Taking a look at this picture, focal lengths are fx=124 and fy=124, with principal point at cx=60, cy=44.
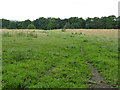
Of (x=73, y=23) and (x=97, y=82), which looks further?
(x=73, y=23)

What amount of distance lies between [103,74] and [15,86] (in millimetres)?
6099

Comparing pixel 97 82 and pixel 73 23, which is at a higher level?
pixel 73 23

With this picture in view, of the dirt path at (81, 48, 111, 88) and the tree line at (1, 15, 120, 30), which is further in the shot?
the tree line at (1, 15, 120, 30)

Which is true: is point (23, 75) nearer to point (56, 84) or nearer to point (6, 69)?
point (6, 69)

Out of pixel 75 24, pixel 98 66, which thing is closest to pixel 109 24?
pixel 75 24

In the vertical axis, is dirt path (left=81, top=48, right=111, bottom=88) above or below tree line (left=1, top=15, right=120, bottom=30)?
below

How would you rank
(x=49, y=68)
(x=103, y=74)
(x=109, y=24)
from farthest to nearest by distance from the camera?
(x=109, y=24) → (x=49, y=68) → (x=103, y=74)

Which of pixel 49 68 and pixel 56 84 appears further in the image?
pixel 49 68

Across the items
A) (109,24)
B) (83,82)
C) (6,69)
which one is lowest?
(83,82)

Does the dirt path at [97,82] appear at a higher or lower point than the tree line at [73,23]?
lower

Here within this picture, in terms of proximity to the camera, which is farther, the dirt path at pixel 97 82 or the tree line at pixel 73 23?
the tree line at pixel 73 23

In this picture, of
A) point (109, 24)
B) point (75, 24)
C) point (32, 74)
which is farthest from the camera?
point (75, 24)

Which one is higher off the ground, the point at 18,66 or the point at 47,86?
the point at 18,66

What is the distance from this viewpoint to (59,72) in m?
9.24
